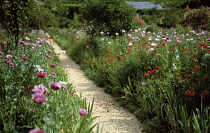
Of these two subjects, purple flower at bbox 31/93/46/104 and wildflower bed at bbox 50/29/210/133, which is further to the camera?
wildflower bed at bbox 50/29/210/133

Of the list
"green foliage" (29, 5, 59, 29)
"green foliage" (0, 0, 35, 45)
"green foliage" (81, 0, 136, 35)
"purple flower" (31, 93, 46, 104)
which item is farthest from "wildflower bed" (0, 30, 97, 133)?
"green foliage" (81, 0, 136, 35)

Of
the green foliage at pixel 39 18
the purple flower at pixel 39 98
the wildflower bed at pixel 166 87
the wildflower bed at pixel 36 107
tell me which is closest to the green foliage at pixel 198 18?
the green foliage at pixel 39 18

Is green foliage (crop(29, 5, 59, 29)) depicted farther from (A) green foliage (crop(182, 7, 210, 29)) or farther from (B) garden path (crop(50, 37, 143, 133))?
(A) green foliage (crop(182, 7, 210, 29))

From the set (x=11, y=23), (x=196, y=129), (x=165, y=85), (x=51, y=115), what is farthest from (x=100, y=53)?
(x=51, y=115)

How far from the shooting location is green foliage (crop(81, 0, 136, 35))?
853 cm

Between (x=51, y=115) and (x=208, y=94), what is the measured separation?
6.70 ft

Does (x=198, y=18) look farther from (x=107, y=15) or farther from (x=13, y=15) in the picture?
(x=13, y=15)

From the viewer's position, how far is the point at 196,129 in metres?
2.26

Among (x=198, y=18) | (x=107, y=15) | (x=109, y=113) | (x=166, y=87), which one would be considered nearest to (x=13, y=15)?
(x=109, y=113)

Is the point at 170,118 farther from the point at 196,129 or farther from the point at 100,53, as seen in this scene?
the point at 100,53

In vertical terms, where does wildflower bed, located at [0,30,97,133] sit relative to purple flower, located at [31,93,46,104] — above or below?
below

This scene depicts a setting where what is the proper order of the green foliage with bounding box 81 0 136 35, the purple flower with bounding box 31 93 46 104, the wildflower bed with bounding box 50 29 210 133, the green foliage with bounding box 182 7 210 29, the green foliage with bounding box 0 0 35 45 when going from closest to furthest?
the purple flower with bounding box 31 93 46 104 < the wildflower bed with bounding box 50 29 210 133 < the green foliage with bounding box 0 0 35 45 < the green foliage with bounding box 81 0 136 35 < the green foliage with bounding box 182 7 210 29

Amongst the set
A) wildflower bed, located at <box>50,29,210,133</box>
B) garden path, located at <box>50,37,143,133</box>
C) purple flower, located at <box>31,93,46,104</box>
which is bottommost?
garden path, located at <box>50,37,143,133</box>

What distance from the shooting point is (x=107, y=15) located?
873cm
